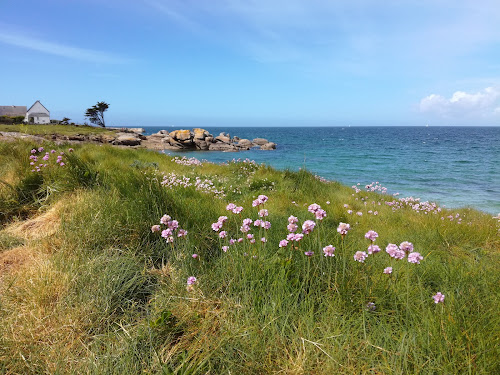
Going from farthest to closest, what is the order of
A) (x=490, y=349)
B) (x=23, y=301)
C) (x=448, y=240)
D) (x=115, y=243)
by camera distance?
(x=448, y=240) < (x=115, y=243) < (x=23, y=301) < (x=490, y=349)

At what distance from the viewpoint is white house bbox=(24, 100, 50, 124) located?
60312 mm

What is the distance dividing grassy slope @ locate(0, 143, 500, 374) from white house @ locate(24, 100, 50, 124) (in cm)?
6947

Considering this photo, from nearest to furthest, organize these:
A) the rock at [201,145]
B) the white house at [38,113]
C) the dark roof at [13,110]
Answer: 1. the rock at [201,145]
2. the white house at [38,113]
3. the dark roof at [13,110]

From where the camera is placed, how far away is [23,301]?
266 cm

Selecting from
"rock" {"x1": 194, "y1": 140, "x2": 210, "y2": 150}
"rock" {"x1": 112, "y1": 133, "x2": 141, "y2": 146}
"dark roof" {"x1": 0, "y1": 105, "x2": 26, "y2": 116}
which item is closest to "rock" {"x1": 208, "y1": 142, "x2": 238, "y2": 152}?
"rock" {"x1": 194, "y1": 140, "x2": 210, "y2": 150}

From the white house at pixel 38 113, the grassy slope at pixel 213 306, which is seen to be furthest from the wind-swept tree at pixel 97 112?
the grassy slope at pixel 213 306

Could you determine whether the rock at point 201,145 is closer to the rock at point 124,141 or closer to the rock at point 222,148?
the rock at point 222,148

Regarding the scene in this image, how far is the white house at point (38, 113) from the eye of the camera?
60312mm

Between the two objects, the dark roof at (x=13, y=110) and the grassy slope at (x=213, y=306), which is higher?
the dark roof at (x=13, y=110)

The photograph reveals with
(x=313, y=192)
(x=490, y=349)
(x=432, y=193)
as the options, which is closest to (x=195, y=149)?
(x=432, y=193)

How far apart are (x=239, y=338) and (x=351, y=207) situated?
5.90 metres

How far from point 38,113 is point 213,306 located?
242 feet

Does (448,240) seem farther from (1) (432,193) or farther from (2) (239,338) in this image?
(1) (432,193)

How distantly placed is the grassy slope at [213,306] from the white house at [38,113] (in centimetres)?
6947
